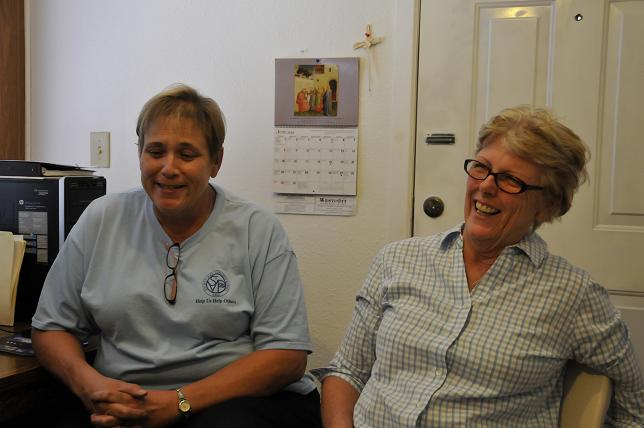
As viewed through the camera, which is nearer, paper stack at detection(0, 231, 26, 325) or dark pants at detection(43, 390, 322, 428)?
dark pants at detection(43, 390, 322, 428)

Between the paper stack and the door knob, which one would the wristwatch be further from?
the door knob

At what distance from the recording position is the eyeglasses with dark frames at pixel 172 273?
1.38m

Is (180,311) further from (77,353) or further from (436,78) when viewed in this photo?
(436,78)

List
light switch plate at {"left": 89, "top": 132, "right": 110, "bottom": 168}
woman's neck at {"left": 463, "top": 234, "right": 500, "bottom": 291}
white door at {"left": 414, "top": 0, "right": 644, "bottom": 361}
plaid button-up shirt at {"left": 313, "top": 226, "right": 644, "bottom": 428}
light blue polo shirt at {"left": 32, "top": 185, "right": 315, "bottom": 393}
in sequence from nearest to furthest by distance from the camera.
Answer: plaid button-up shirt at {"left": 313, "top": 226, "right": 644, "bottom": 428} < woman's neck at {"left": 463, "top": 234, "right": 500, "bottom": 291} < light blue polo shirt at {"left": 32, "top": 185, "right": 315, "bottom": 393} < white door at {"left": 414, "top": 0, "right": 644, "bottom": 361} < light switch plate at {"left": 89, "top": 132, "right": 110, "bottom": 168}

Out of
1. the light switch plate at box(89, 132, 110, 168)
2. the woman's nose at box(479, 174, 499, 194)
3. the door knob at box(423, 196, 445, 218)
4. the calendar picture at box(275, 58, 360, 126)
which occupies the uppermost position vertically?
the calendar picture at box(275, 58, 360, 126)

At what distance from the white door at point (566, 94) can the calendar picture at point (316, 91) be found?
0.24m

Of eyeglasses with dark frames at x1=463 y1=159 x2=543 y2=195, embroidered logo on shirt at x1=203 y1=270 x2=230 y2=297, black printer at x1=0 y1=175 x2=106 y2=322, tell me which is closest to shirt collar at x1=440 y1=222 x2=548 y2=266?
eyeglasses with dark frames at x1=463 y1=159 x2=543 y2=195

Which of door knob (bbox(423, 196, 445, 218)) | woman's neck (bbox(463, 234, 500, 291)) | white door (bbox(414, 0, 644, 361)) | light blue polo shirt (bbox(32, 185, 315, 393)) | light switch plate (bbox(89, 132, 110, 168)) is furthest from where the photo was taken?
light switch plate (bbox(89, 132, 110, 168))

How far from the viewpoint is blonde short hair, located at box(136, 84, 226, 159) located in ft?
4.59

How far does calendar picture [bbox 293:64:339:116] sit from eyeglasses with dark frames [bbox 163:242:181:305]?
0.82m

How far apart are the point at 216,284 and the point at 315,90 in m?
0.91

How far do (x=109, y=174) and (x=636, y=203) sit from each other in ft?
6.07

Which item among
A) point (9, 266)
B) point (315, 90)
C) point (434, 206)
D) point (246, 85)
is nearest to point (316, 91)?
point (315, 90)

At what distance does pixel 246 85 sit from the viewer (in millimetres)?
2127
